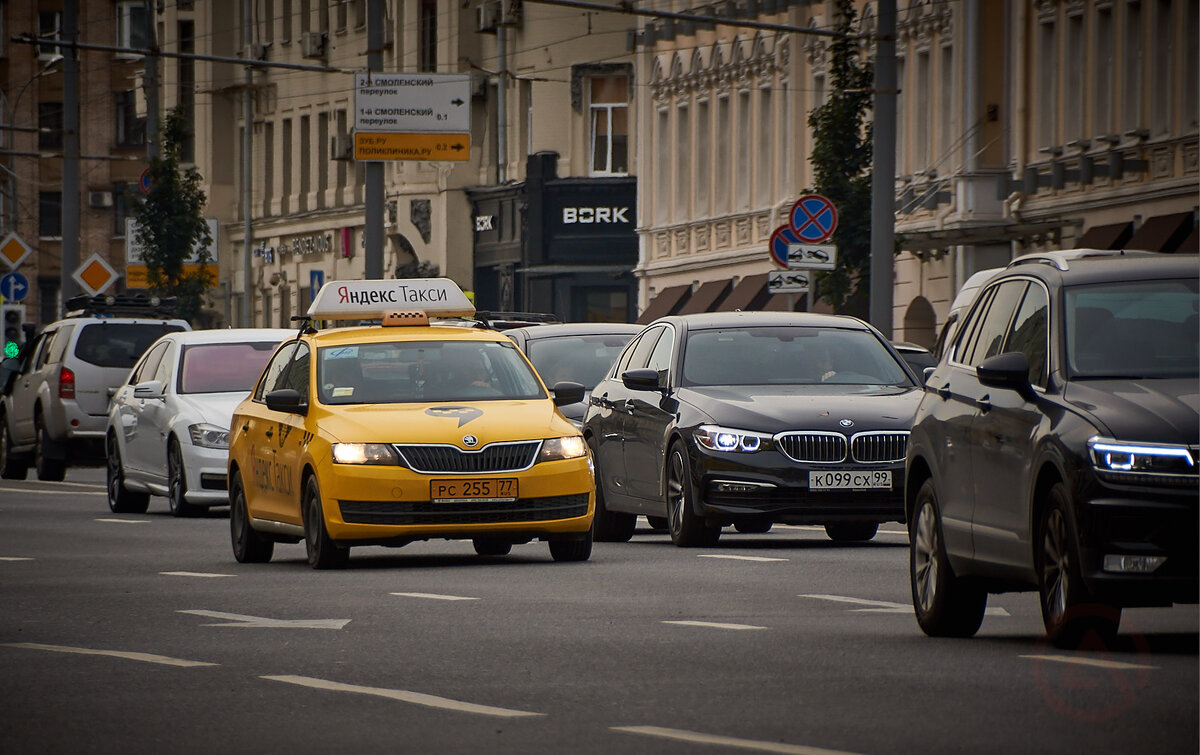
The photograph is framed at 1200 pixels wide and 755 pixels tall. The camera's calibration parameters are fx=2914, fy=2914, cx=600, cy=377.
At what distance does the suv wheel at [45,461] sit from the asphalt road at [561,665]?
16210mm

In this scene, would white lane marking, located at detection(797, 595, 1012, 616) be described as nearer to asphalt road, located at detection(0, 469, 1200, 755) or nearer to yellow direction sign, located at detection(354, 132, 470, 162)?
asphalt road, located at detection(0, 469, 1200, 755)

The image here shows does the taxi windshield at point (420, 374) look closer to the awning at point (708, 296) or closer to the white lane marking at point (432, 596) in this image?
the white lane marking at point (432, 596)

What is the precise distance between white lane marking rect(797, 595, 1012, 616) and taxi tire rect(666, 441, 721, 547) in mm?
4485

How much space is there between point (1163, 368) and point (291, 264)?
238 ft

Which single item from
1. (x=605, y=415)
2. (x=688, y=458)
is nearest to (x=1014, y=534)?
(x=688, y=458)

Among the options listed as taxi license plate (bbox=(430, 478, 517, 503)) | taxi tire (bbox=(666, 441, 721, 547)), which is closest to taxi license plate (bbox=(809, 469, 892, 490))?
taxi tire (bbox=(666, 441, 721, 547))

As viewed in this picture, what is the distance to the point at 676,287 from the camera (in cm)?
5981

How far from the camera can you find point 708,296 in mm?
56625

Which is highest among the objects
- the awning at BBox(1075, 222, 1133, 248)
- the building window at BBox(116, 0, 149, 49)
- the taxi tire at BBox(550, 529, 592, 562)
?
the building window at BBox(116, 0, 149, 49)

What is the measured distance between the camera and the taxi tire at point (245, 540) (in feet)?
61.2

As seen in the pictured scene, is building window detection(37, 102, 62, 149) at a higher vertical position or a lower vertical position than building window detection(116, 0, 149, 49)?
lower

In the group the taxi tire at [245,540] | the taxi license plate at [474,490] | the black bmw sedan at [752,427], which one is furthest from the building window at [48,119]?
the taxi license plate at [474,490]

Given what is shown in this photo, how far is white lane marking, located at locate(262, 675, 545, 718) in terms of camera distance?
9.56 m

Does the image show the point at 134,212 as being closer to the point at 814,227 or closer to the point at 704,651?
the point at 814,227
